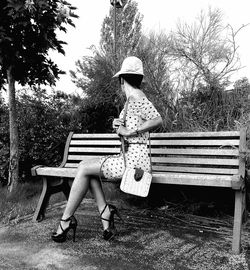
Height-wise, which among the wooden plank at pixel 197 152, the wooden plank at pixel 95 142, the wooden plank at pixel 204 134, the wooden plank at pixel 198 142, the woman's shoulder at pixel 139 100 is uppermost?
the woman's shoulder at pixel 139 100

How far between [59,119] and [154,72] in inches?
74.7

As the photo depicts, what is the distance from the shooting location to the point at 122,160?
9.19 ft

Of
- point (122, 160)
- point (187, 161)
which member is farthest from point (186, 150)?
point (122, 160)

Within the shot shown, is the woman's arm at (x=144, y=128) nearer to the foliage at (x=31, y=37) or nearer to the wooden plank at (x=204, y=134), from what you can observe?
the wooden plank at (x=204, y=134)

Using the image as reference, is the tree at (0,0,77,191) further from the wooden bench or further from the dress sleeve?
the dress sleeve

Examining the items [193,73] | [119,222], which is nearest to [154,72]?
[193,73]

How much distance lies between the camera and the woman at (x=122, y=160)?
2.76 m

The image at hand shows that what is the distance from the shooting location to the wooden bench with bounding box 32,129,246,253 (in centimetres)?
258

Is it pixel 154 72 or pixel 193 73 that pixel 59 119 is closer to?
pixel 154 72

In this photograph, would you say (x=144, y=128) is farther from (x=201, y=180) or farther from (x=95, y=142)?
(x=95, y=142)

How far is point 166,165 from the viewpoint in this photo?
11.5 ft

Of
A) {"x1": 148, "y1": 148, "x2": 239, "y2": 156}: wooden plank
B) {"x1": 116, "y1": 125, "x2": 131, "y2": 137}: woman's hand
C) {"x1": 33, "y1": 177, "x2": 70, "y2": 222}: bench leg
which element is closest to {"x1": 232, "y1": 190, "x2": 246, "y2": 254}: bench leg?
{"x1": 148, "y1": 148, "x2": 239, "y2": 156}: wooden plank

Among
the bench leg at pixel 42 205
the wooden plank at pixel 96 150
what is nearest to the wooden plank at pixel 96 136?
the wooden plank at pixel 96 150

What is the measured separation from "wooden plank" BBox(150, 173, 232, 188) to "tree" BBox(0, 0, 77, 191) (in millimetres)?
2268
